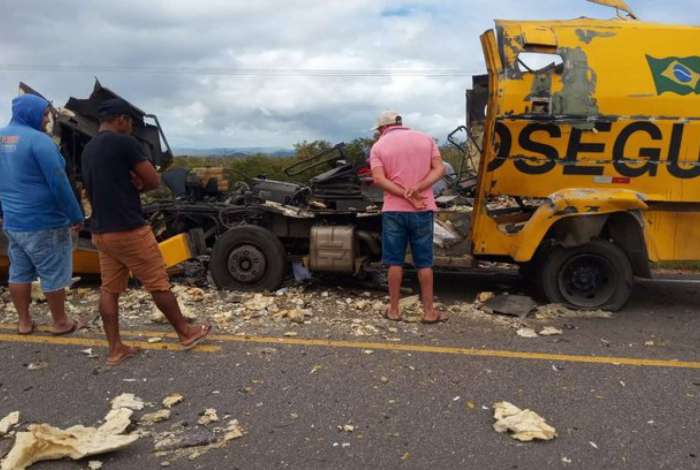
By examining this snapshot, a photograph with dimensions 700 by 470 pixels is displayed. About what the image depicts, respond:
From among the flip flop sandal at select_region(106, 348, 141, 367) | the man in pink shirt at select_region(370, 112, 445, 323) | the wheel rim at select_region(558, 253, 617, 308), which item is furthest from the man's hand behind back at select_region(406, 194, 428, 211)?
the flip flop sandal at select_region(106, 348, 141, 367)

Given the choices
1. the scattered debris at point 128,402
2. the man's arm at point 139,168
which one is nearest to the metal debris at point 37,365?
the scattered debris at point 128,402

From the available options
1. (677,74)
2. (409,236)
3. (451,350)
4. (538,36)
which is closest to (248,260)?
(409,236)

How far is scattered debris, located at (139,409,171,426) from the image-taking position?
3.35 metres

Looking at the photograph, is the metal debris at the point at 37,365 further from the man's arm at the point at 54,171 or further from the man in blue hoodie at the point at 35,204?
the man's arm at the point at 54,171

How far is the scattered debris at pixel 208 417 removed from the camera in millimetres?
3342

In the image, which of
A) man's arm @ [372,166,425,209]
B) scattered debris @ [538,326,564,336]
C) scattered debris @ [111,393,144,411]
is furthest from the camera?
man's arm @ [372,166,425,209]

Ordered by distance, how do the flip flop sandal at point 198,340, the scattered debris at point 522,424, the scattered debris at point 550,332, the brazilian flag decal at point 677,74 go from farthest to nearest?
the brazilian flag decal at point 677,74, the scattered debris at point 550,332, the flip flop sandal at point 198,340, the scattered debris at point 522,424

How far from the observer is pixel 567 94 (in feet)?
17.4

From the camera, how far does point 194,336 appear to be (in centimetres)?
447

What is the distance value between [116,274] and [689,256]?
A: 5016 millimetres

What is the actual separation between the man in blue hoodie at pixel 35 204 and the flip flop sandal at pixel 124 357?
2.89ft

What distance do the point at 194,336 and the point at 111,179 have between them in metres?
1.34

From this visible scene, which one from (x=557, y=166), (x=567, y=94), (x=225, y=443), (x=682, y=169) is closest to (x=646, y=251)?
(x=682, y=169)

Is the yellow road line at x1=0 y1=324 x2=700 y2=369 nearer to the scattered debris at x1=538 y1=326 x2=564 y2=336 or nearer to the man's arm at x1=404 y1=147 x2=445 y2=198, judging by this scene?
the scattered debris at x1=538 y1=326 x2=564 y2=336
